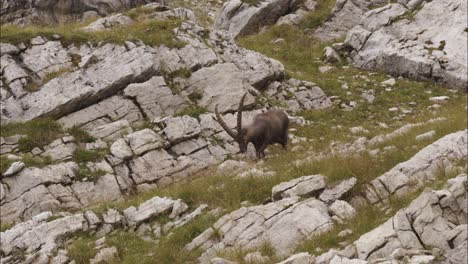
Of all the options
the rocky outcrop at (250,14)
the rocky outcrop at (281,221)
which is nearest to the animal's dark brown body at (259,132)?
the rocky outcrop at (281,221)

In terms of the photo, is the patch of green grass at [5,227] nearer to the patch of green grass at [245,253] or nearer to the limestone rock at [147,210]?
the limestone rock at [147,210]

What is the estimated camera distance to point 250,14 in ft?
136

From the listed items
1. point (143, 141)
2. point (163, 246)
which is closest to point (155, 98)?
point (143, 141)

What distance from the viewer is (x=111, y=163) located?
21297 millimetres

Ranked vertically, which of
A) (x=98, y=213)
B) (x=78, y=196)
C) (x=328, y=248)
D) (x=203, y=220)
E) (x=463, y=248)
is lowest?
(x=78, y=196)

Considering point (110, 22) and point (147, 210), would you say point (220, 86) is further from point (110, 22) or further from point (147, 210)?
point (147, 210)

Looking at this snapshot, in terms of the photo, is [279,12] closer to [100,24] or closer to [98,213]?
[100,24]

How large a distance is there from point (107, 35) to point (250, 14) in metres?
16.2

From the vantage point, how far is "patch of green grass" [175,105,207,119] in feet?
78.7

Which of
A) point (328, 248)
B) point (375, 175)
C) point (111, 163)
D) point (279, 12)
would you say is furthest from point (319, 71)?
point (328, 248)

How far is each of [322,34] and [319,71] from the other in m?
7.05

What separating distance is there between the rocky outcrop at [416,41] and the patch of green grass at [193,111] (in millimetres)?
11669

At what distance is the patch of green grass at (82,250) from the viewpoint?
14.0 metres

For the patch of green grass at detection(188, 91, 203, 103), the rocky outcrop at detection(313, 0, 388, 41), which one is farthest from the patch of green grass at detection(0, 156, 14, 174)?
the rocky outcrop at detection(313, 0, 388, 41)
